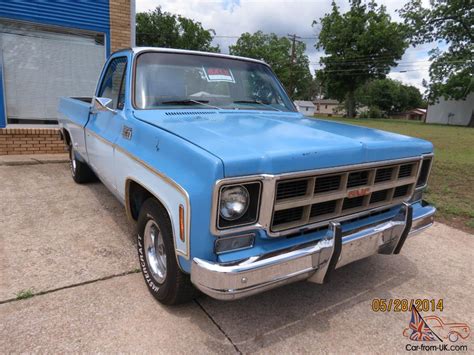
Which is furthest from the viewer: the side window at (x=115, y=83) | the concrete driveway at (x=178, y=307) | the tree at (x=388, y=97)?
the tree at (x=388, y=97)

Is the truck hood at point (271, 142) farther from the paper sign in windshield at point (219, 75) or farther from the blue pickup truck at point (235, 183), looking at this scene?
the paper sign in windshield at point (219, 75)

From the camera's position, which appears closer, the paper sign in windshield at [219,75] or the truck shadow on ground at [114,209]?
the paper sign in windshield at [219,75]

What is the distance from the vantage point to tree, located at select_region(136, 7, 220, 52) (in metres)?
37.2

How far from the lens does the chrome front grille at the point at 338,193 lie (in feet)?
6.88

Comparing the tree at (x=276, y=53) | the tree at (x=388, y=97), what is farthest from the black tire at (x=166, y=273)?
the tree at (x=388, y=97)

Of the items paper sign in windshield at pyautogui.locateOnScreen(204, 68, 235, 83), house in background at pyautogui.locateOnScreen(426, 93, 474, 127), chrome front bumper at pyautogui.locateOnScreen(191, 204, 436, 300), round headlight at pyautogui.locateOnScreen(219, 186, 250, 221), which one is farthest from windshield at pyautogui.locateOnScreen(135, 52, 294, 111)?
house in background at pyautogui.locateOnScreen(426, 93, 474, 127)

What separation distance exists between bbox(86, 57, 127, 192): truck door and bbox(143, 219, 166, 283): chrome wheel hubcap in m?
0.85

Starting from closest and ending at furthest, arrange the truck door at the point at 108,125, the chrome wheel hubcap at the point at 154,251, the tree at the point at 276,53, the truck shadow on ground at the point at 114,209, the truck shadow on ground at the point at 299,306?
the truck shadow on ground at the point at 299,306
the chrome wheel hubcap at the point at 154,251
the truck door at the point at 108,125
the truck shadow on ground at the point at 114,209
the tree at the point at 276,53

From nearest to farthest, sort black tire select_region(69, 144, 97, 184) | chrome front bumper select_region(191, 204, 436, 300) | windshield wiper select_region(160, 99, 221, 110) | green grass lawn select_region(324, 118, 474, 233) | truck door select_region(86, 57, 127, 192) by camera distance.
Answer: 1. chrome front bumper select_region(191, 204, 436, 300)
2. windshield wiper select_region(160, 99, 221, 110)
3. truck door select_region(86, 57, 127, 192)
4. green grass lawn select_region(324, 118, 474, 233)
5. black tire select_region(69, 144, 97, 184)

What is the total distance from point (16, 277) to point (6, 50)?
20.3 ft
